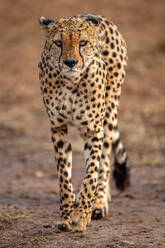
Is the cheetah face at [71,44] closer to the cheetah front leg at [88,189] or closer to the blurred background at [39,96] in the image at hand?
the cheetah front leg at [88,189]

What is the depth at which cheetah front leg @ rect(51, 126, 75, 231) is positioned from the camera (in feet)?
13.3

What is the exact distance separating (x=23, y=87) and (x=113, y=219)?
678 cm

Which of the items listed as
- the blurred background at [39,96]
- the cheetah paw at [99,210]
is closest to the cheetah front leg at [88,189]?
the cheetah paw at [99,210]

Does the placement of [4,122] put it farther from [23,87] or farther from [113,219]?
[113,219]

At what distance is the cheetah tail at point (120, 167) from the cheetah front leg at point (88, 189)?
99cm

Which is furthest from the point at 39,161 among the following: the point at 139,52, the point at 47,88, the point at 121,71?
the point at 139,52

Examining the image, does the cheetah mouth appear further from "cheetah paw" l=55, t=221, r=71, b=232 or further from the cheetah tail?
the cheetah tail

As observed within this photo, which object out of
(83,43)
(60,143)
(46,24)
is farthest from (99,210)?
(46,24)

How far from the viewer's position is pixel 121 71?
16.1 feet

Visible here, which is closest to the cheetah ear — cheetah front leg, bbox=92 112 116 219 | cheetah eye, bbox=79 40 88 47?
cheetah eye, bbox=79 40 88 47

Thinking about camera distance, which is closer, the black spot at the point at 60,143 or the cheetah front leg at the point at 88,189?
the cheetah front leg at the point at 88,189

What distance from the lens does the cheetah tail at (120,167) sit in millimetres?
5148

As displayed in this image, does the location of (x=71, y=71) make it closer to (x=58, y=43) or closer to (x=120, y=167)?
(x=58, y=43)

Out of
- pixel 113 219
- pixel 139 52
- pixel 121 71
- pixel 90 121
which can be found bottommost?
pixel 113 219
